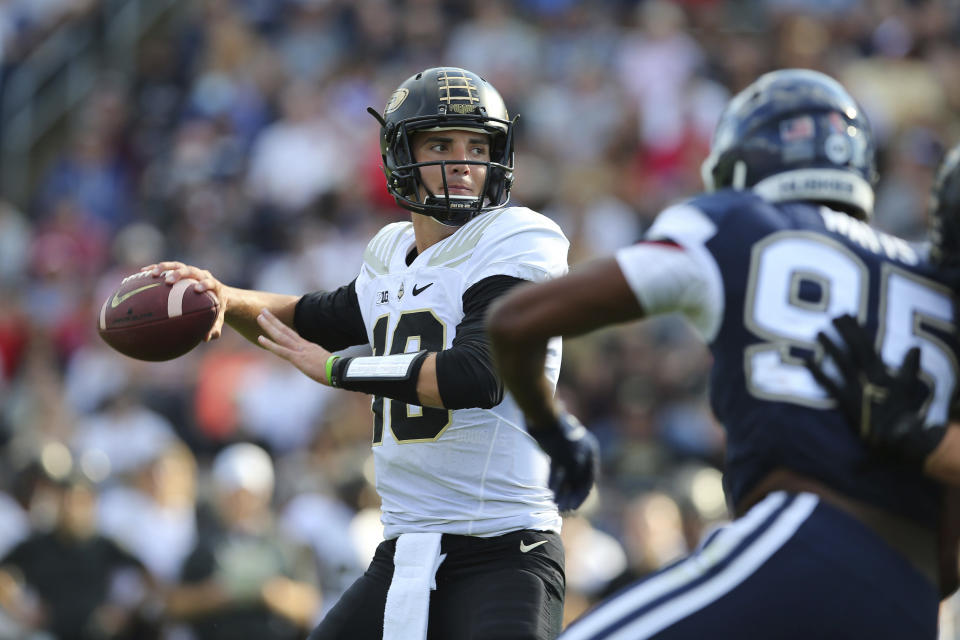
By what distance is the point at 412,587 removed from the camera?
12.2ft

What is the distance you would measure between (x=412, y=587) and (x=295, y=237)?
22.5 feet

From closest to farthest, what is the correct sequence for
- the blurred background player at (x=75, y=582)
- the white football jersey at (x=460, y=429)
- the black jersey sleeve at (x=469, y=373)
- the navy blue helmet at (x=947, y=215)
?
the navy blue helmet at (x=947, y=215) → the black jersey sleeve at (x=469, y=373) → the white football jersey at (x=460, y=429) → the blurred background player at (x=75, y=582)

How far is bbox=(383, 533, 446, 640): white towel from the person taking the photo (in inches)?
145

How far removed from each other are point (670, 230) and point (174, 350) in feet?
6.46

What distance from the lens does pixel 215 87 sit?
11961mm

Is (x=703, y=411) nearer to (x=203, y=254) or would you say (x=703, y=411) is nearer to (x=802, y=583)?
(x=203, y=254)

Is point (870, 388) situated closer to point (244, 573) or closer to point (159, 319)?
point (159, 319)

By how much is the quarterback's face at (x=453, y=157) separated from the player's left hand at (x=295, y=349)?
614 mm

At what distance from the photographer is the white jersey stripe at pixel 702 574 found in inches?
106

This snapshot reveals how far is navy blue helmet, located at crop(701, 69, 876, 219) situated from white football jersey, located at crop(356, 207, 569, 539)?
34.3 inches

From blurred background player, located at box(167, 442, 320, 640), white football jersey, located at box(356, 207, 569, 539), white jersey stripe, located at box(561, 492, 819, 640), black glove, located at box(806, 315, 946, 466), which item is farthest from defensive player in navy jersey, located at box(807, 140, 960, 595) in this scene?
blurred background player, located at box(167, 442, 320, 640)

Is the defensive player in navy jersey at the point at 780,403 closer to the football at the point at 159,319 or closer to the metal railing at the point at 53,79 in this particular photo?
the football at the point at 159,319

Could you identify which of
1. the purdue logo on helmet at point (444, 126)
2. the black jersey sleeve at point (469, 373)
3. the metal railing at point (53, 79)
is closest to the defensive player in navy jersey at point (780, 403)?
the black jersey sleeve at point (469, 373)

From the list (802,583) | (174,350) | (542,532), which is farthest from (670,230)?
(174,350)
